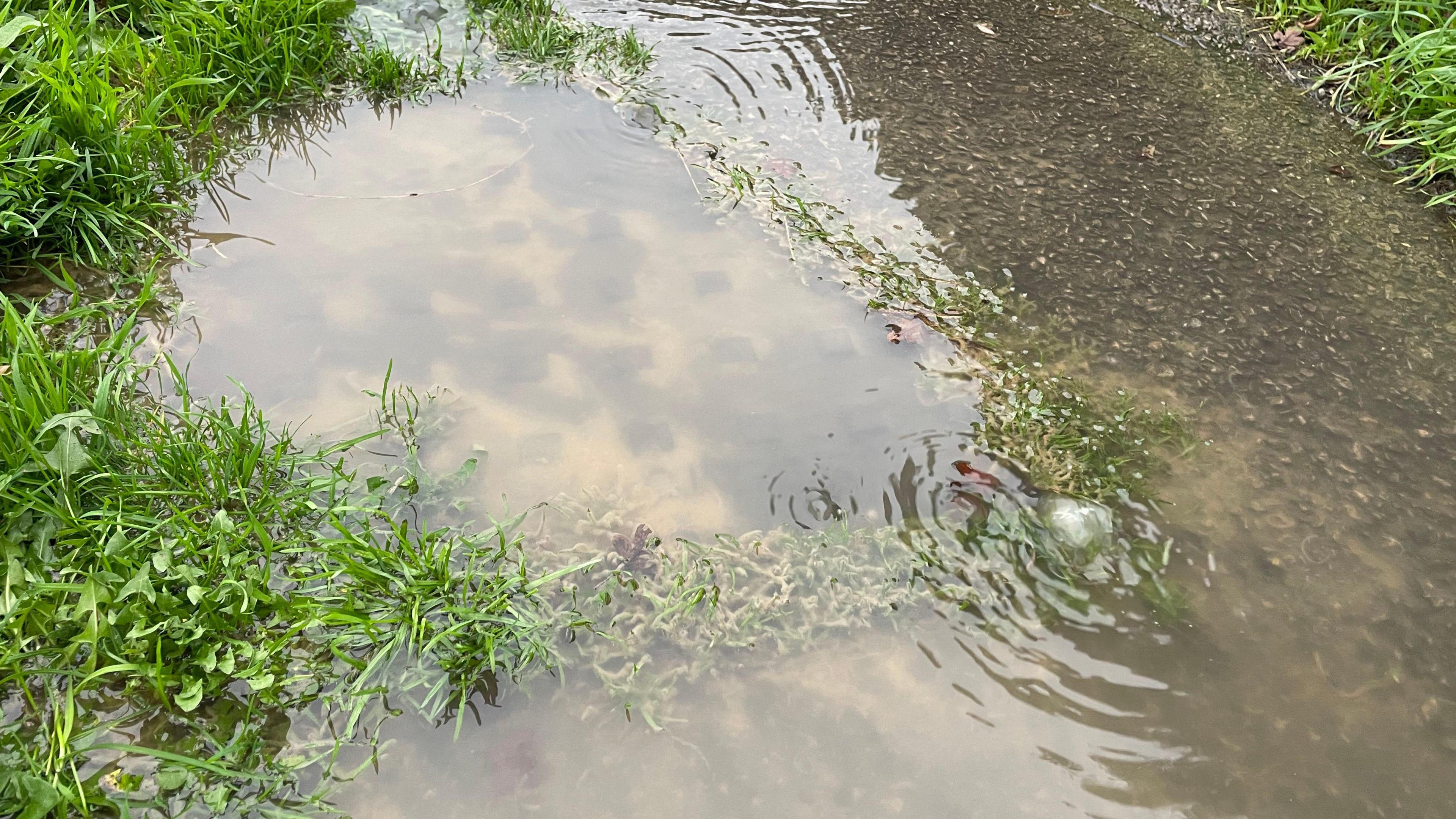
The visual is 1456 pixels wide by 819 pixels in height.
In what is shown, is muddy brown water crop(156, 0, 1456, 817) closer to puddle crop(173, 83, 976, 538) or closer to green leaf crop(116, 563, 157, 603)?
puddle crop(173, 83, 976, 538)

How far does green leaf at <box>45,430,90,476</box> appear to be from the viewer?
231cm

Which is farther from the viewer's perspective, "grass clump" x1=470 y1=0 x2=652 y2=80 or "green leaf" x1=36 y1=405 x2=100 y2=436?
"grass clump" x1=470 y1=0 x2=652 y2=80

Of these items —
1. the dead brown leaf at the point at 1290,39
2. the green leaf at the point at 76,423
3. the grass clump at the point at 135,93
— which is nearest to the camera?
the green leaf at the point at 76,423

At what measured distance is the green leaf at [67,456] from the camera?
231 cm

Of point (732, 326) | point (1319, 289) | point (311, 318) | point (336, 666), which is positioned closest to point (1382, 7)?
point (1319, 289)

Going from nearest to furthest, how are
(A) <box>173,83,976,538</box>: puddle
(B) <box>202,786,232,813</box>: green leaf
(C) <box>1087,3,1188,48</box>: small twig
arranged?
(B) <box>202,786,232,813</box>: green leaf < (A) <box>173,83,976,538</box>: puddle < (C) <box>1087,3,1188,48</box>: small twig

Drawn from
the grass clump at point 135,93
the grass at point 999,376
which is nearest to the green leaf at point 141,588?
the grass clump at point 135,93

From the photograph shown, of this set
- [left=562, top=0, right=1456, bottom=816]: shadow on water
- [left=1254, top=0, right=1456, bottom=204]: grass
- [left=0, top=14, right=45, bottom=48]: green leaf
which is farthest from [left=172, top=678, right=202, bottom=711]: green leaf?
[left=1254, top=0, right=1456, bottom=204]: grass

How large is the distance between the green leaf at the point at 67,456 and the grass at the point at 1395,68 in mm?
5507

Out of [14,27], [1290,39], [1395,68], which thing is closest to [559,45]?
[14,27]

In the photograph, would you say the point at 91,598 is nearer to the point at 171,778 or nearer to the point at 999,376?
the point at 171,778

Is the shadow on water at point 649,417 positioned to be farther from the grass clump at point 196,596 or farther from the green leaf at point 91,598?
the green leaf at point 91,598

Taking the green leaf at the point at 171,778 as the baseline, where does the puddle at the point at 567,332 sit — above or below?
above

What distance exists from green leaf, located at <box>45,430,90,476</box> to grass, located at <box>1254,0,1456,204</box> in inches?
217
